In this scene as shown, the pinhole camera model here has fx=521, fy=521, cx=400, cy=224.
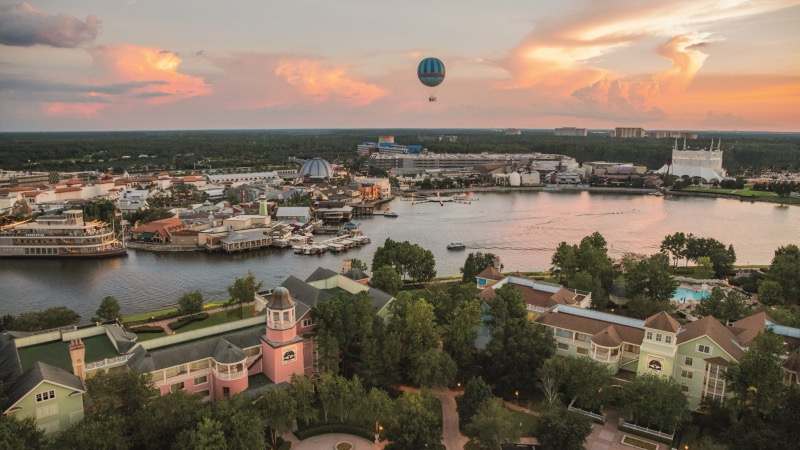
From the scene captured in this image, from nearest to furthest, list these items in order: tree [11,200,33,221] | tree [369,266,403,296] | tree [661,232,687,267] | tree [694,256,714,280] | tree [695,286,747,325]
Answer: tree [695,286,747,325]
tree [369,266,403,296]
tree [694,256,714,280]
tree [661,232,687,267]
tree [11,200,33,221]

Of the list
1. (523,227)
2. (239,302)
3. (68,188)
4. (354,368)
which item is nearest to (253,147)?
(68,188)

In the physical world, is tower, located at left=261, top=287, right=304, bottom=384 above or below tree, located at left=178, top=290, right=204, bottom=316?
above

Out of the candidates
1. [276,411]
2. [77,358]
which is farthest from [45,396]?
[276,411]

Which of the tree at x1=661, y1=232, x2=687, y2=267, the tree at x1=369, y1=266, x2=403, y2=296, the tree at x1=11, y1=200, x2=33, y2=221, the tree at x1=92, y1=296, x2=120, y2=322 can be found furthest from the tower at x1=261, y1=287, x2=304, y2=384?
the tree at x1=11, y1=200, x2=33, y2=221

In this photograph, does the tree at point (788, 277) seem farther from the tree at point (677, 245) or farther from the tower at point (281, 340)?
the tower at point (281, 340)

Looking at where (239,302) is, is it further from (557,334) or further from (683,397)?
(683,397)

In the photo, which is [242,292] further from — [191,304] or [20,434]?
[20,434]

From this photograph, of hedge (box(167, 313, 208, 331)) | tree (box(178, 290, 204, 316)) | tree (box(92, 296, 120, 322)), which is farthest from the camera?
tree (box(178, 290, 204, 316))

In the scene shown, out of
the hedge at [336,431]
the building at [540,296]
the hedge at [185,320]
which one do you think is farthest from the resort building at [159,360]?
the building at [540,296]

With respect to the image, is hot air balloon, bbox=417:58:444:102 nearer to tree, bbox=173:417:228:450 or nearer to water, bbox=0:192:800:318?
water, bbox=0:192:800:318
